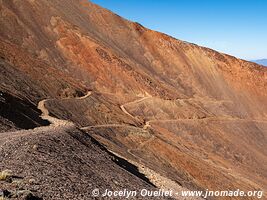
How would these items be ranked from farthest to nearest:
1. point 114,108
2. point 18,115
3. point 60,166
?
point 114,108, point 18,115, point 60,166

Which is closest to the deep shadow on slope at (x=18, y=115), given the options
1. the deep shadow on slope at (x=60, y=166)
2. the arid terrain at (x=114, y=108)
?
the arid terrain at (x=114, y=108)

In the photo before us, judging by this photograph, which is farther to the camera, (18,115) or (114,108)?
(114,108)

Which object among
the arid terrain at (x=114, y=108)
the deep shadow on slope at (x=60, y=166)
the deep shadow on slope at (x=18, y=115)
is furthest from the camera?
the deep shadow on slope at (x=18, y=115)

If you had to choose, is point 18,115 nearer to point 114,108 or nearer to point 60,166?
point 60,166

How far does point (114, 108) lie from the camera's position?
50.4 meters

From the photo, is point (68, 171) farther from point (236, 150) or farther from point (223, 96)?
point (223, 96)

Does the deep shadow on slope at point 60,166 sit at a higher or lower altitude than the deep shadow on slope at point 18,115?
lower

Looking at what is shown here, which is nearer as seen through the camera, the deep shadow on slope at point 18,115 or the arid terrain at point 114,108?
the arid terrain at point 114,108

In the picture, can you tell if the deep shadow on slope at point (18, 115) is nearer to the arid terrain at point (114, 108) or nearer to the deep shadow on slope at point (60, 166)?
the arid terrain at point (114, 108)

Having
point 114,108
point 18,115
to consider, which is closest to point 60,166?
point 18,115

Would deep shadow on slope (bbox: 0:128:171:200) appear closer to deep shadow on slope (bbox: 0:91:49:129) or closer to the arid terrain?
the arid terrain

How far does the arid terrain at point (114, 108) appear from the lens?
1577 cm

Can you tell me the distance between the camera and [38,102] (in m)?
38.8

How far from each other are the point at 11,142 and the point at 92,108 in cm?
3053
